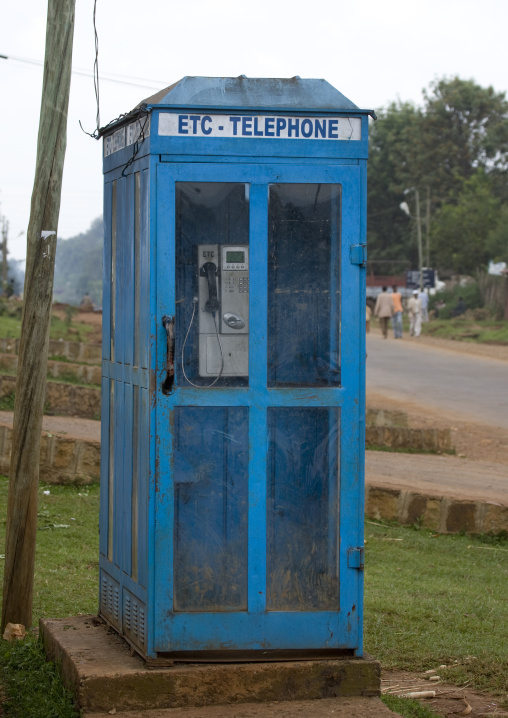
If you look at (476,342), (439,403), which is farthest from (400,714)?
(476,342)

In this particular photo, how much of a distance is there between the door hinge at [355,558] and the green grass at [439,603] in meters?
1.12

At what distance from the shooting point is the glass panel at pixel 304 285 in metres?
3.88

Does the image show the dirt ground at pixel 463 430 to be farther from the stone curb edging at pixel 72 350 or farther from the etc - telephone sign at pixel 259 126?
the etc - telephone sign at pixel 259 126

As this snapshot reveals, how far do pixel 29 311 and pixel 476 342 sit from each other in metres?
28.3

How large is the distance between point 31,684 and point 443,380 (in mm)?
16598

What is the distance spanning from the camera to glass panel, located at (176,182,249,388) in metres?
3.88

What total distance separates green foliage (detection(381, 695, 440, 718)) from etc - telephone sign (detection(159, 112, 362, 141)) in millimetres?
2348

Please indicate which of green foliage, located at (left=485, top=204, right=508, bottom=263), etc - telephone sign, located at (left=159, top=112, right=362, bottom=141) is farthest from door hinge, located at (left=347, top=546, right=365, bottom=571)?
green foliage, located at (left=485, top=204, right=508, bottom=263)

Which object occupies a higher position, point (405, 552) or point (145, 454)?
point (145, 454)

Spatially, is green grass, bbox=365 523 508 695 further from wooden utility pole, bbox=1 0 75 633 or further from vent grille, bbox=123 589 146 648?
wooden utility pole, bbox=1 0 75 633

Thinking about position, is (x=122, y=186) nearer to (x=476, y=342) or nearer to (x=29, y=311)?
(x=29, y=311)

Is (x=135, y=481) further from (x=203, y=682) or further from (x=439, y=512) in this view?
(x=439, y=512)

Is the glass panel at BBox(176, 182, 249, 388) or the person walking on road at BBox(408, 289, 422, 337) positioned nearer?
the glass panel at BBox(176, 182, 249, 388)

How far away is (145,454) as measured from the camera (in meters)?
3.84
